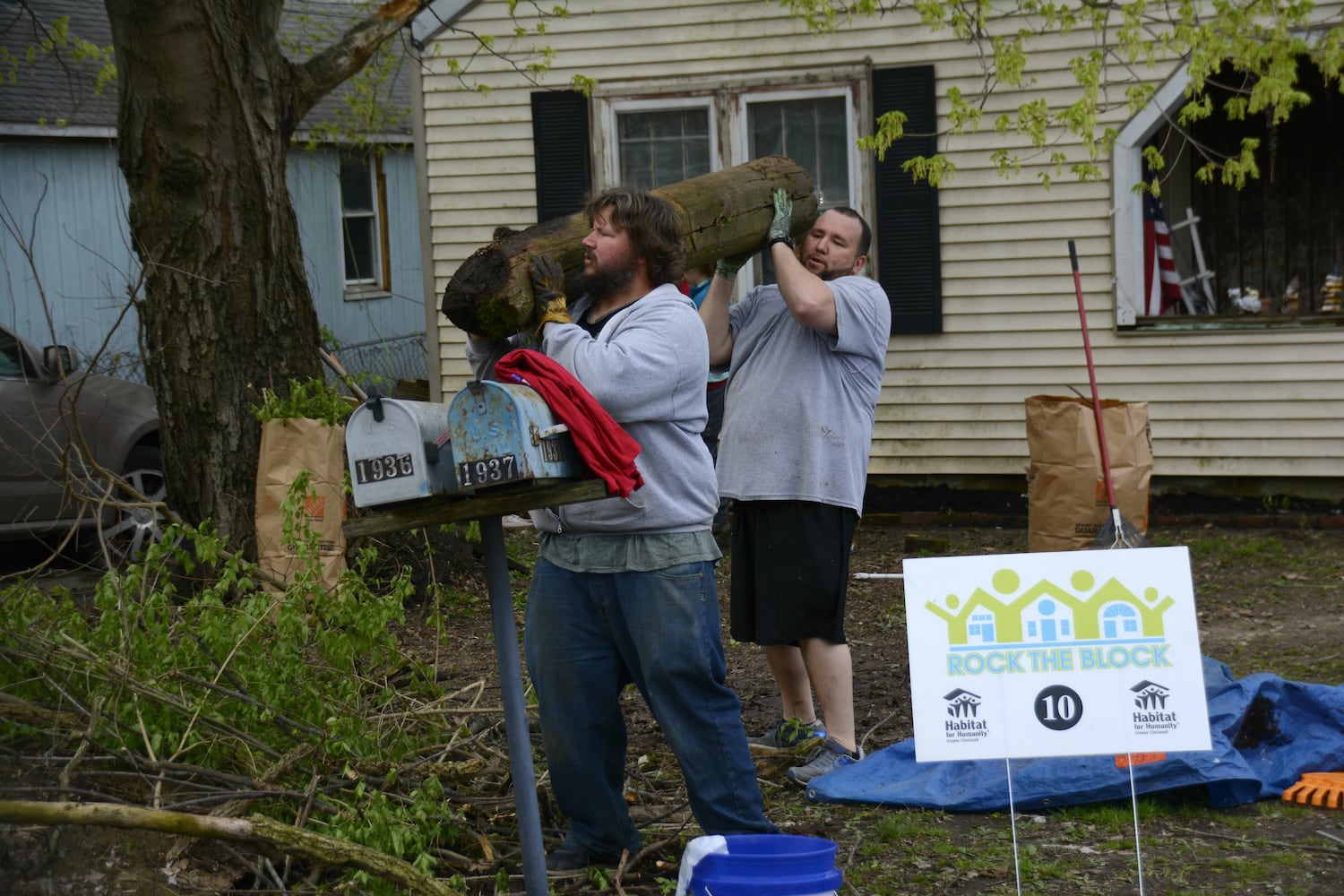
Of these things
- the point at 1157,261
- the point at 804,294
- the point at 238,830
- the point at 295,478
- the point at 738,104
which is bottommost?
the point at 238,830

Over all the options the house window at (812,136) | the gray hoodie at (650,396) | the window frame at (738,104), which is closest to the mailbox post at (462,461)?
the gray hoodie at (650,396)

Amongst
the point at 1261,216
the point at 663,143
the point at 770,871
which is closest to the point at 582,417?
the point at 770,871

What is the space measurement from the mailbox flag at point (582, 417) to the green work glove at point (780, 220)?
1.90 meters

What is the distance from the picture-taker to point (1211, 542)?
354 inches

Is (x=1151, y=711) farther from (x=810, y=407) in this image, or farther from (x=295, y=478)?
(x=295, y=478)

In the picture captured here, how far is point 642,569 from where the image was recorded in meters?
3.57

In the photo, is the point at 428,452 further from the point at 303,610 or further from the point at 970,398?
the point at 970,398

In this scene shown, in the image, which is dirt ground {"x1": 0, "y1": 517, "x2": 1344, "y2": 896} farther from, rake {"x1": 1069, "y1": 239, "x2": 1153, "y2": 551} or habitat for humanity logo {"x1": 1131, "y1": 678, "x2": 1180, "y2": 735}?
rake {"x1": 1069, "y1": 239, "x2": 1153, "y2": 551}

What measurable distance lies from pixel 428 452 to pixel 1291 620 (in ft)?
18.1

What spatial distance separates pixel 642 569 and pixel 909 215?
6890 millimetres

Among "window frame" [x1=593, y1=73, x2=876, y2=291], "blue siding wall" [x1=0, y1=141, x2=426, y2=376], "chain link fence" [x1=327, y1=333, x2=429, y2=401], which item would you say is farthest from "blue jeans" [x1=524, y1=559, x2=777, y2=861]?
"chain link fence" [x1=327, y1=333, x2=429, y2=401]

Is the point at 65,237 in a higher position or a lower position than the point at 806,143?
lower

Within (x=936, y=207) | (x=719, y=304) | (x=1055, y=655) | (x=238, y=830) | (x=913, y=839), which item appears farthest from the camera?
(x=936, y=207)

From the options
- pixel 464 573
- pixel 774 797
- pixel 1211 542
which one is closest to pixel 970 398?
pixel 1211 542
